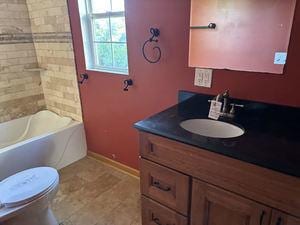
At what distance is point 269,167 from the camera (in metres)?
0.94

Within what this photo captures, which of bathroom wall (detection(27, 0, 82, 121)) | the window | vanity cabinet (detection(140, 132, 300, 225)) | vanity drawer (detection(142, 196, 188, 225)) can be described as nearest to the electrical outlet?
vanity cabinet (detection(140, 132, 300, 225))

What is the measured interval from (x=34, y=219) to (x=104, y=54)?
1458 millimetres

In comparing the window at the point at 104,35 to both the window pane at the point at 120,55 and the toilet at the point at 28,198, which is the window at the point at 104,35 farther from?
the toilet at the point at 28,198

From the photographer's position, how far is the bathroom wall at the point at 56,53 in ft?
7.79

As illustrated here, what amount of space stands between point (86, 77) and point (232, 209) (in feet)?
5.88

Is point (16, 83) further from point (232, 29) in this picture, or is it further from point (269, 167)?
point (269, 167)

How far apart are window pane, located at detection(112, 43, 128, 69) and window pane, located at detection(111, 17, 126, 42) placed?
58mm

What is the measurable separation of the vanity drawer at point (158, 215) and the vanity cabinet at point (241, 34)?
3.04 feet

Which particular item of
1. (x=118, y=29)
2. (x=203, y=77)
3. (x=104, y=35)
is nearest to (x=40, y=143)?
(x=104, y=35)

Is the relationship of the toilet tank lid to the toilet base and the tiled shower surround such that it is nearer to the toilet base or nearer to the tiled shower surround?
the toilet base

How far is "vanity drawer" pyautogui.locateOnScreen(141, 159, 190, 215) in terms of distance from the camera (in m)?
1.26

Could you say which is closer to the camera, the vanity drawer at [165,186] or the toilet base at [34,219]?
the vanity drawer at [165,186]

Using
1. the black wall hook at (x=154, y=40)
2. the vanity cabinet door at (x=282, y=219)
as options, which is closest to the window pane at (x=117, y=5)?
the black wall hook at (x=154, y=40)

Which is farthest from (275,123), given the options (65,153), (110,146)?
(65,153)
